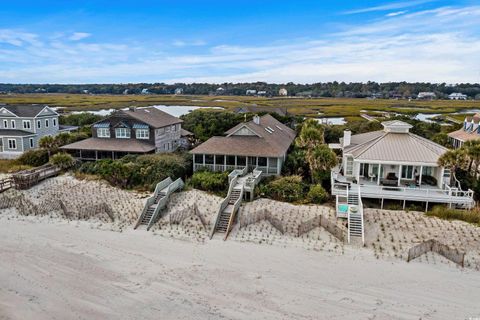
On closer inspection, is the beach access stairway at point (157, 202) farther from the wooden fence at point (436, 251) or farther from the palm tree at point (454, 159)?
the palm tree at point (454, 159)

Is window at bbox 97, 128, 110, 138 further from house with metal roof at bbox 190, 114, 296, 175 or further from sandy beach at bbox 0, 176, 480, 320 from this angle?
sandy beach at bbox 0, 176, 480, 320

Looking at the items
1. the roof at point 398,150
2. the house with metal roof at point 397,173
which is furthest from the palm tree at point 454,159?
the roof at point 398,150

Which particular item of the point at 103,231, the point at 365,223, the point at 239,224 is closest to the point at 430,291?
the point at 365,223

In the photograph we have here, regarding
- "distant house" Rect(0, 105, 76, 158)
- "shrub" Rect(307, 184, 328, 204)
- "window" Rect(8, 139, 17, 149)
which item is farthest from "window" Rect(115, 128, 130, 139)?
"shrub" Rect(307, 184, 328, 204)

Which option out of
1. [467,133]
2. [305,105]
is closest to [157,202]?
[467,133]

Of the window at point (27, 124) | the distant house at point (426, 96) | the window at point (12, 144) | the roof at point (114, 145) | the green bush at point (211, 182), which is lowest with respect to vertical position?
the green bush at point (211, 182)

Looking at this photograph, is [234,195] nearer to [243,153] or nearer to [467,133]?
[243,153]

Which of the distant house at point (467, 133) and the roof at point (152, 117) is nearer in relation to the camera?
the roof at point (152, 117)

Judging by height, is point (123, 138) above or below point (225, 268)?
above
